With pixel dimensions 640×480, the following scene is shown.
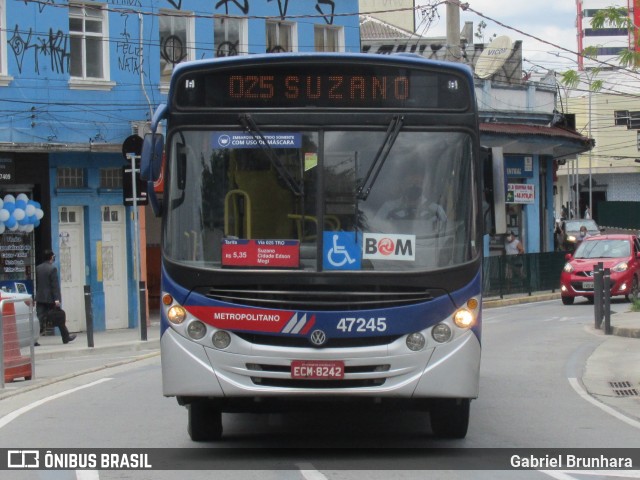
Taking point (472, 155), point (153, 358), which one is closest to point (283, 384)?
point (472, 155)

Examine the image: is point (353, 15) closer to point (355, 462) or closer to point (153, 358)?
point (153, 358)

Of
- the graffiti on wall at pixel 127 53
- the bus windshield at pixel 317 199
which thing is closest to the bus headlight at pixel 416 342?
the bus windshield at pixel 317 199

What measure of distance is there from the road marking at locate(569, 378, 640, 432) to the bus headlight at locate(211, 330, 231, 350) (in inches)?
176

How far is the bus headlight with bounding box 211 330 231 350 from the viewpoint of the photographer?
8953 mm

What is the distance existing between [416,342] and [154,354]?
37.9 feet

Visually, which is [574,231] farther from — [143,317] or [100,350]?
[100,350]

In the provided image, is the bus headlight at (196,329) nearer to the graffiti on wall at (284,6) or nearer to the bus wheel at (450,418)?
the bus wheel at (450,418)

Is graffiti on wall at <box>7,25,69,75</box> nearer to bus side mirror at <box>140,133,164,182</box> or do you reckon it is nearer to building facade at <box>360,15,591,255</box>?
building facade at <box>360,15,591,255</box>

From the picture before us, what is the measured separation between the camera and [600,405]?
12.9 m

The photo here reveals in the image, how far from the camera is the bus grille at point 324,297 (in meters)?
8.87

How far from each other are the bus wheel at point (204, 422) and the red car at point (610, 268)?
20.7 metres

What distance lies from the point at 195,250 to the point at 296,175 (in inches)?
39.1

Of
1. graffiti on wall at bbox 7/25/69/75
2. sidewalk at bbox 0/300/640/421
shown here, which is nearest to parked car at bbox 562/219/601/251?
sidewalk at bbox 0/300/640/421

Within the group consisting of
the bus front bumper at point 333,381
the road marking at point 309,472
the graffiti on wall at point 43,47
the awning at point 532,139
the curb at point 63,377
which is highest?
the graffiti on wall at point 43,47
